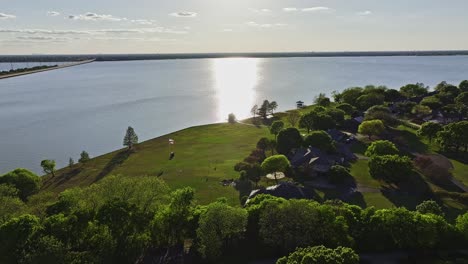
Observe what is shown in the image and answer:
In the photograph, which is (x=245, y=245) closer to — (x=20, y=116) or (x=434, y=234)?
(x=434, y=234)

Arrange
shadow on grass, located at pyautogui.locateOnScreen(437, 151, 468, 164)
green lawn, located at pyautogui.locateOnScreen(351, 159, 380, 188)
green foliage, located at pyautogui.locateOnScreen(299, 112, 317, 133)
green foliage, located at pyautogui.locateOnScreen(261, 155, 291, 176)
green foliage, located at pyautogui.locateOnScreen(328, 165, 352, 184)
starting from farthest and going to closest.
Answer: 1. green foliage, located at pyautogui.locateOnScreen(299, 112, 317, 133)
2. shadow on grass, located at pyautogui.locateOnScreen(437, 151, 468, 164)
3. green foliage, located at pyautogui.locateOnScreen(261, 155, 291, 176)
4. green lawn, located at pyautogui.locateOnScreen(351, 159, 380, 188)
5. green foliage, located at pyautogui.locateOnScreen(328, 165, 352, 184)

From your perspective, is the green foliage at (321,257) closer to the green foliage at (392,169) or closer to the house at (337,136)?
the green foliage at (392,169)

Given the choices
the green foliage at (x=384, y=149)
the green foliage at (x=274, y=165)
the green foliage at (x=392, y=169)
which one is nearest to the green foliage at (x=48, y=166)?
the green foliage at (x=274, y=165)

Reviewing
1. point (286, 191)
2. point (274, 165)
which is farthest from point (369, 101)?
point (286, 191)

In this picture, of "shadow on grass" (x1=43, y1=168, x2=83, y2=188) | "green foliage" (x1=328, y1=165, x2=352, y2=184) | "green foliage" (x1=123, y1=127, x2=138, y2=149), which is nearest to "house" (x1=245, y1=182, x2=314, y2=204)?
"green foliage" (x1=328, y1=165, x2=352, y2=184)

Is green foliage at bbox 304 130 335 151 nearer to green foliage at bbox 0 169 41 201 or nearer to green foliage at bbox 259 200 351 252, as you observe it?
green foliage at bbox 259 200 351 252

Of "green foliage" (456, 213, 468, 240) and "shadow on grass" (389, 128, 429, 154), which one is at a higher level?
"green foliage" (456, 213, 468, 240)

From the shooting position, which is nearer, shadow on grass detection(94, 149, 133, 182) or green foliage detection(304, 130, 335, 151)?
green foliage detection(304, 130, 335, 151)
